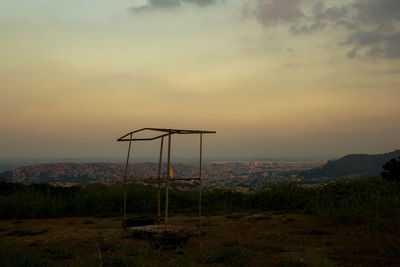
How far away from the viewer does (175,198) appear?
13.5 metres

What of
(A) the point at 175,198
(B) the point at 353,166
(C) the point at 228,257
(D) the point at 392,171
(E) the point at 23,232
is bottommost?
(E) the point at 23,232

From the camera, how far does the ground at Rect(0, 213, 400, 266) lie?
5.33 meters

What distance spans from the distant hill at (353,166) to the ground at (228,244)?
1695cm

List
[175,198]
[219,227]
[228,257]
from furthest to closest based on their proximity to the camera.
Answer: [175,198] < [219,227] < [228,257]

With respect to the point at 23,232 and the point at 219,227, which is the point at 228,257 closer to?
the point at 219,227

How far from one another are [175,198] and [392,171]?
814 centimetres

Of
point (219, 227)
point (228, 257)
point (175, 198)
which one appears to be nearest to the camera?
point (228, 257)

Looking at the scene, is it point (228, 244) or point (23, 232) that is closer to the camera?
point (228, 244)

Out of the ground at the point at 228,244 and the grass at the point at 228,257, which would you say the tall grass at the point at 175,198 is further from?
the grass at the point at 228,257

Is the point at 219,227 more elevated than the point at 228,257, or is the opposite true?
the point at 228,257

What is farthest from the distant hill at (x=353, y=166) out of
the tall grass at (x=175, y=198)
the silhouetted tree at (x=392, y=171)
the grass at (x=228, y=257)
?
the grass at (x=228, y=257)

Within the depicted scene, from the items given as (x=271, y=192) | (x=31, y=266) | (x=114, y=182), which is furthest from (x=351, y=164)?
(x=31, y=266)

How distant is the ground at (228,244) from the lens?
5328 millimetres

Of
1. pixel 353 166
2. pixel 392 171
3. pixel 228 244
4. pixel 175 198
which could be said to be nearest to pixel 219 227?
pixel 228 244
